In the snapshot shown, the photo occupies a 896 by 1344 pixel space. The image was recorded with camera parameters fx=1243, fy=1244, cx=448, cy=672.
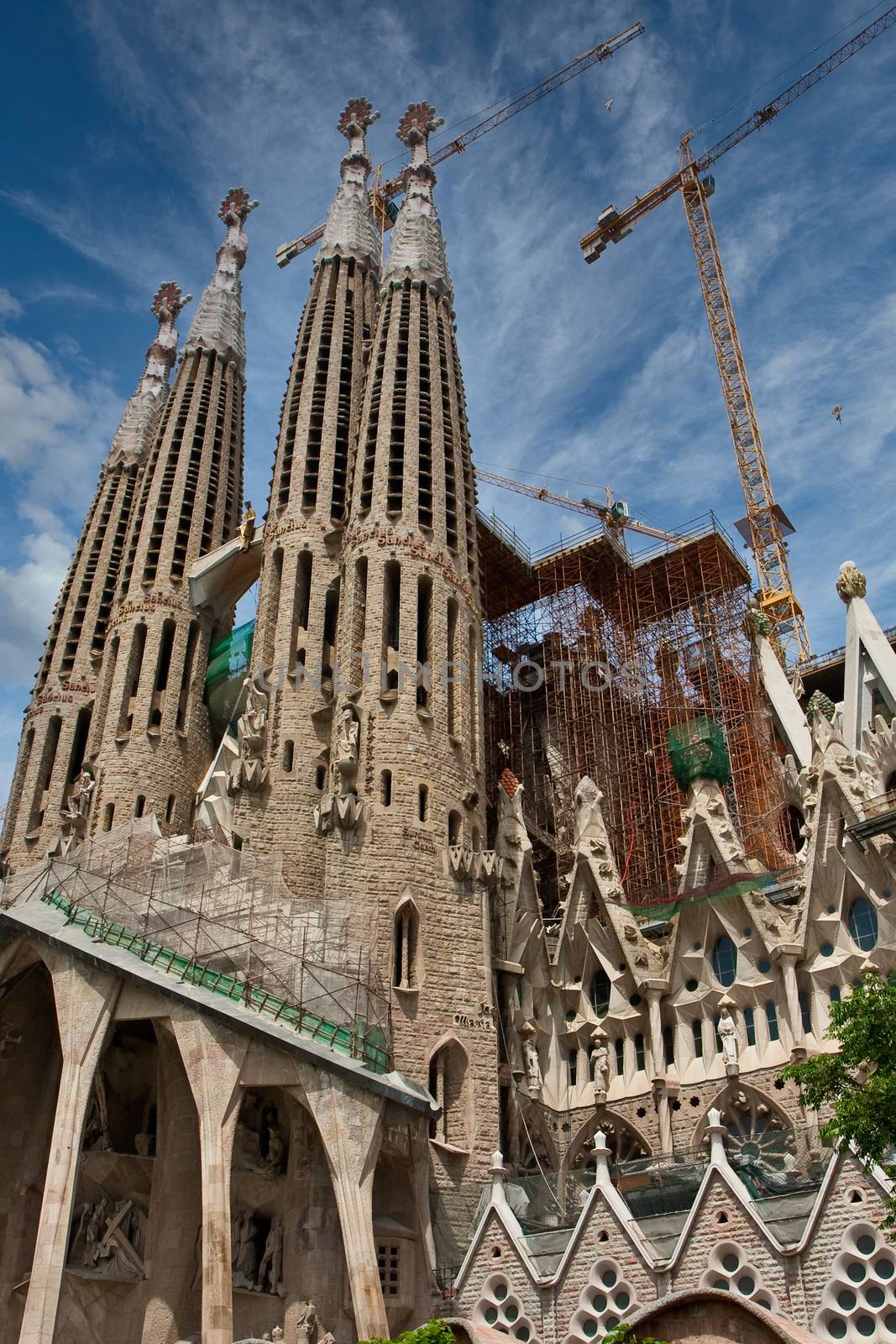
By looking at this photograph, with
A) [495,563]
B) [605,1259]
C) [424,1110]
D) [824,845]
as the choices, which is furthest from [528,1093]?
[495,563]

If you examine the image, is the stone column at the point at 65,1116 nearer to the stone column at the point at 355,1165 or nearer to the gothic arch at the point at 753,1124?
the stone column at the point at 355,1165

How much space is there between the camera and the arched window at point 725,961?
86.7 ft

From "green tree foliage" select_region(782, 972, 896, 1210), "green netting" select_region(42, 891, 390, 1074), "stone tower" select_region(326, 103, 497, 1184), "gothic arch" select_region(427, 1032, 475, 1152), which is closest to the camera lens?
"green tree foliage" select_region(782, 972, 896, 1210)

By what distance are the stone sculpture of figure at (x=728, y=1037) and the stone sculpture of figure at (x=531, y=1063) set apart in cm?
381

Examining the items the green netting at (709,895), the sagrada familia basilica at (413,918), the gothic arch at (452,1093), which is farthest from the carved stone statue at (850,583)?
the gothic arch at (452,1093)

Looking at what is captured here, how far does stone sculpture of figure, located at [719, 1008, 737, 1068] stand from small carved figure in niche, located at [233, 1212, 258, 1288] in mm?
9518

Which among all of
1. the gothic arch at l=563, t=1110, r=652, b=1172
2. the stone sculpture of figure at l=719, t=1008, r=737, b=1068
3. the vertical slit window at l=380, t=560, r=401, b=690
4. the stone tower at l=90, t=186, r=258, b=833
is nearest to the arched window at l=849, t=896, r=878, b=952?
the stone sculpture of figure at l=719, t=1008, r=737, b=1068

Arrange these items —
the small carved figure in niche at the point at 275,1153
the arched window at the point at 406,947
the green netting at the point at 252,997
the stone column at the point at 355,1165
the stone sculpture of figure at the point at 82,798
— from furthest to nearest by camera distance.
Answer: the stone sculpture of figure at the point at 82,798 < the arched window at the point at 406,947 < the small carved figure in niche at the point at 275,1153 < the green netting at the point at 252,997 < the stone column at the point at 355,1165

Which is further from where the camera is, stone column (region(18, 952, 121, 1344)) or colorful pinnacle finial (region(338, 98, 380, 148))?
colorful pinnacle finial (region(338, 98, 380, 148))

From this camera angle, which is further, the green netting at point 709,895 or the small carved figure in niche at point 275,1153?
the green netting at point 709,895

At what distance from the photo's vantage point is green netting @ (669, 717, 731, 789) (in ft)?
96.0

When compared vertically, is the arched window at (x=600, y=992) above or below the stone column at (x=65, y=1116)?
above

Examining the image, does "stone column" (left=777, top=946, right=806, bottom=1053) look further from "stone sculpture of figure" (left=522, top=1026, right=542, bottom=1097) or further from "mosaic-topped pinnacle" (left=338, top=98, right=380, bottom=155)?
"mosaic-topped pinnacle" (left=338, top=98, right=380, bottom=155)

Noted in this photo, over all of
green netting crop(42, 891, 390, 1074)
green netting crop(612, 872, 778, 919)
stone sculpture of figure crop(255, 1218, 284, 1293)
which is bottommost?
A: stone sculpture of figure crop(255, 1218, 284, 1293)
